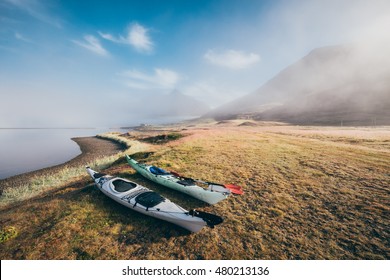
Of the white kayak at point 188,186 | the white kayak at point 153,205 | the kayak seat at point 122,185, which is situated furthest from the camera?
the kayak seat at point 122,185

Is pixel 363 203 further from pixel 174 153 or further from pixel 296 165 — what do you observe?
pixel 174 153

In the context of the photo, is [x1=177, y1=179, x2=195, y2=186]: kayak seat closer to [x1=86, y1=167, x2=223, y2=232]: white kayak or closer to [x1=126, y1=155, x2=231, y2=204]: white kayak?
[x1=126, y1=155, x2=231, y2=204]: white kayak

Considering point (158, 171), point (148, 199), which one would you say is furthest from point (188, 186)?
point (158, 171)

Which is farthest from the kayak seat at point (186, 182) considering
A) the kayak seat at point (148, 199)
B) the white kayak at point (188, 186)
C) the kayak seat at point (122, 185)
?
the kayak seat at point (122, 185)

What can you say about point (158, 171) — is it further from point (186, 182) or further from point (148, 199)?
point (148, 199)

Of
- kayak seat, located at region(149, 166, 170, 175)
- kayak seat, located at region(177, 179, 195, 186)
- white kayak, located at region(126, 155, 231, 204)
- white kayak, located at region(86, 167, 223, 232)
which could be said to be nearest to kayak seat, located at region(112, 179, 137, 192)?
white kayak, located at region(86, 167, 223, 232)

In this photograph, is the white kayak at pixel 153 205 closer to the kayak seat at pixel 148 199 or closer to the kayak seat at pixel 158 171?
the kayak seat at pixel 148 199
